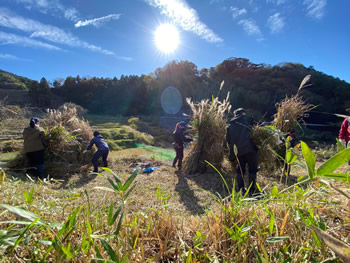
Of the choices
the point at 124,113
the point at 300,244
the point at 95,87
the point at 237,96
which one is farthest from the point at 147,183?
the point at 95,87

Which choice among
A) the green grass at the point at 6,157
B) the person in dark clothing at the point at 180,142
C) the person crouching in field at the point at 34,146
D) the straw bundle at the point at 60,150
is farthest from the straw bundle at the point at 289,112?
the green grass at the point at 6,157

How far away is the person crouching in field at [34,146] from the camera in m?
4.38

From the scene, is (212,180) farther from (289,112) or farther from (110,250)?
(110,250)

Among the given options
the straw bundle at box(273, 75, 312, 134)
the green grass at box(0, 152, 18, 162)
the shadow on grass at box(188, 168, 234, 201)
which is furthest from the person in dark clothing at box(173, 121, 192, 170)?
the green grass at box(0, 152, 18, 162)

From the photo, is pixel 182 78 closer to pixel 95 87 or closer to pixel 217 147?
pixel 95 87

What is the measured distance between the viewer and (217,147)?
16.1 ft

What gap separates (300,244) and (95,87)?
4098cm

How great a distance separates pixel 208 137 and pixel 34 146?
458 centimetres

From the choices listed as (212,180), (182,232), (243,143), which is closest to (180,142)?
(212,180)

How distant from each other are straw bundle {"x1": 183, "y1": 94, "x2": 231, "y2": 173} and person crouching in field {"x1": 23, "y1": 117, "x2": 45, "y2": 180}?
3.90 m

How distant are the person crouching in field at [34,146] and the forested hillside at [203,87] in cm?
2428

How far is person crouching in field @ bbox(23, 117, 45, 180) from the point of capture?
14.4 ft

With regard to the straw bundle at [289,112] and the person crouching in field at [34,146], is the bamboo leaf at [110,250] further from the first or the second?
the person crouching in field at [34,146]

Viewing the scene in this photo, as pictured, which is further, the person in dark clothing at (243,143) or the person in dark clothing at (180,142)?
the person in dark clothing at (180,142)
